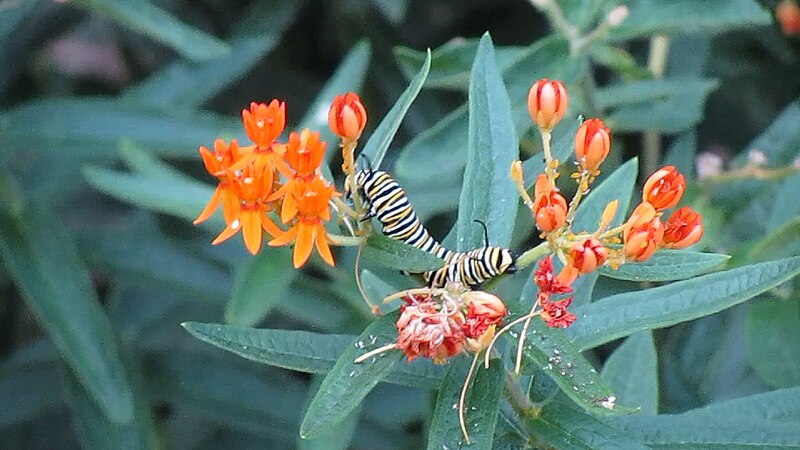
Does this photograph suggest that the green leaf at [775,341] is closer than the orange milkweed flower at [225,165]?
No

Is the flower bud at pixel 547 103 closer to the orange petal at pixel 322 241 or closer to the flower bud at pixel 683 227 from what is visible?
the flower bud at pixel 683 227

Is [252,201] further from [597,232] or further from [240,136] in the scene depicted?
[240,136]

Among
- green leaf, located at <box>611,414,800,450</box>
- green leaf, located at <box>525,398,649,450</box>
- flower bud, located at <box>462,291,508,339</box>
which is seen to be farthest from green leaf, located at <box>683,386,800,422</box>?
flower bud, located at <box>462,291,508,339</box>

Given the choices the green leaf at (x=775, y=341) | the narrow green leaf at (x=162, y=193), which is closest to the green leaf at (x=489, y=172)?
the green leaf at (x=775, y=341)

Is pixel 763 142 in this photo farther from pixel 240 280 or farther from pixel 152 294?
pixel 152 294

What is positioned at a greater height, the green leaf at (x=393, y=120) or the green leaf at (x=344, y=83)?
the green leaf at (x=344, y=83)

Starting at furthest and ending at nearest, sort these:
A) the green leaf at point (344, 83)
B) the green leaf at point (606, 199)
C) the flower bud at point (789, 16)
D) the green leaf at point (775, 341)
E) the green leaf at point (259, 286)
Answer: the flower bud at point (789, 16) → the green leaf at point (344, 83) → the green leaf at point (259, 286) → the green leaf at point (775, 341) → the green leaf at point (606, 199)
